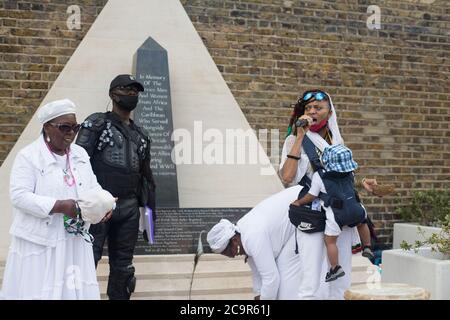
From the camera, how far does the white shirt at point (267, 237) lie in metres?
3.43

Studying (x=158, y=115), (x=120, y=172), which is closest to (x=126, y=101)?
(x=120, y=172)

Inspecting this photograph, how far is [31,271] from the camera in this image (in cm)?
308

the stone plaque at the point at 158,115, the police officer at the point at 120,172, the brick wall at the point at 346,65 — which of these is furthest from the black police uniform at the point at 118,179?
the brick wall at the point at 346,65

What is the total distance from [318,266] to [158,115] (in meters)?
3.69

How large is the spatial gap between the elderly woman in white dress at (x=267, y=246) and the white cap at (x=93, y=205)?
2.17 feet

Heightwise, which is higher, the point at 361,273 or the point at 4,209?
the point at 4,209

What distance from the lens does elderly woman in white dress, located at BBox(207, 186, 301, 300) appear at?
3434mm

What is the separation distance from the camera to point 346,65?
7773 mm

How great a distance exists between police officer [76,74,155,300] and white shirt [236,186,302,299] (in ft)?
3.90

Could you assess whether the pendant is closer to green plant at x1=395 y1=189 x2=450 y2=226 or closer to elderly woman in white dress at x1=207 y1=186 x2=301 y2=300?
elderly woman in white dress at x1=207 y1=186 x2=301 y2=300

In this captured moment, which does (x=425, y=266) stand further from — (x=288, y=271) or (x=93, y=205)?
(x=93, y=205)

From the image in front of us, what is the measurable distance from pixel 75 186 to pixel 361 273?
3681mm
